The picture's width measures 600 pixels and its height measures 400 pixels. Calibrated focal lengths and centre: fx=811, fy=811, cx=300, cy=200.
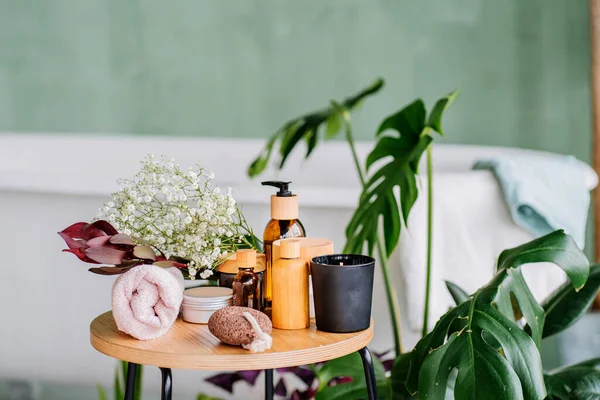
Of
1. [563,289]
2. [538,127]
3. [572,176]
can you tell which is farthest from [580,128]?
[563,289]

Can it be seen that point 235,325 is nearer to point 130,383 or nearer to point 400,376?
point 130,383

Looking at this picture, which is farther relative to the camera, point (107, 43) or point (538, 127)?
point (107, 43)

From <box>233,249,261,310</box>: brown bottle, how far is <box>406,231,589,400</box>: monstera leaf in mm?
279

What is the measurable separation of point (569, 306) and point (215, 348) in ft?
2.47

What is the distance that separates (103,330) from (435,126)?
2.41ft

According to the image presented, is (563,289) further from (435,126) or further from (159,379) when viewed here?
(159,379)

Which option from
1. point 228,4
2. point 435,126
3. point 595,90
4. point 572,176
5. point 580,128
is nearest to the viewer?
point 435,126

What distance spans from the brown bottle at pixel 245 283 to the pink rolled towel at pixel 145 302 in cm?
10

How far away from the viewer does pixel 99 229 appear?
126 cm

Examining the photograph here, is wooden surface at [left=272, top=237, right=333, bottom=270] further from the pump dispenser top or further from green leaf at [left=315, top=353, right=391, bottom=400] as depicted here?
green leaf at [left=315, top=353, right=391, bottom=400]

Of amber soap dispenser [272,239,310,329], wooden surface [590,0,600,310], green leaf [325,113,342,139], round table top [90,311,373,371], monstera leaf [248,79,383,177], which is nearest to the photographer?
round table top [90,311,373,371]

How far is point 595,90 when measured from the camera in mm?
2842

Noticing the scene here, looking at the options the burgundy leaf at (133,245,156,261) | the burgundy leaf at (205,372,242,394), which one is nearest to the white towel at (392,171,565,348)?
the burgundy leaf at (205,372,242,394)

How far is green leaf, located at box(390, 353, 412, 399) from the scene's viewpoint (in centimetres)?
150
